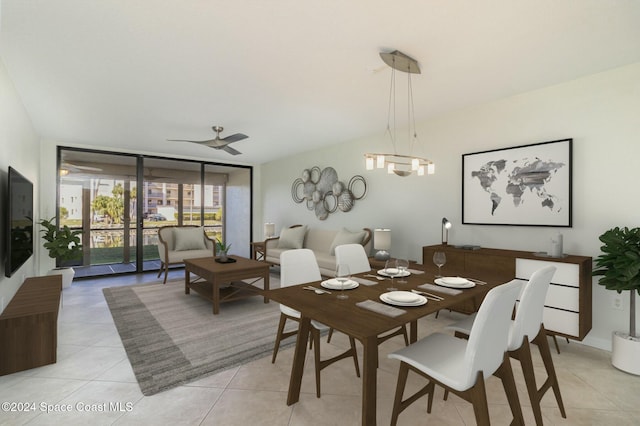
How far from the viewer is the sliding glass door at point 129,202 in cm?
567

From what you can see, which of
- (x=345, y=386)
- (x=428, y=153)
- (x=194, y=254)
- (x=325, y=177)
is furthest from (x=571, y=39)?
(x=194, y=254)

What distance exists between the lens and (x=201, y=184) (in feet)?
23.0

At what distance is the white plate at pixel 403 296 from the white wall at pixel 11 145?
3296mm

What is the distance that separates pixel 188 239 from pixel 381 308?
16.6 feet

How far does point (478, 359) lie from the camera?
1.36 metres

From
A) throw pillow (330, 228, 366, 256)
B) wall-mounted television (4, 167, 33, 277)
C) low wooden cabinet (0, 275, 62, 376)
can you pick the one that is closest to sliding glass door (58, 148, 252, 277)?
wall-mounted television (4, 167, 33, 277)

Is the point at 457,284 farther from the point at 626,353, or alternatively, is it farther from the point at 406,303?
the point at 626,353

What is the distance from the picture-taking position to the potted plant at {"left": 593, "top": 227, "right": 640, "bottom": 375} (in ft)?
7.64

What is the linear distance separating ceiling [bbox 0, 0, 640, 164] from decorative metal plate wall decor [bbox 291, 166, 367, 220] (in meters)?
1.48

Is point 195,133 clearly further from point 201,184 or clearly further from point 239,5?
point 239,5

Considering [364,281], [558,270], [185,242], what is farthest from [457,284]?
[185,242]

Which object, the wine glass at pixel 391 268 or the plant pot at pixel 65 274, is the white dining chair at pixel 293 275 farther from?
the plant pot at pixel 65 274

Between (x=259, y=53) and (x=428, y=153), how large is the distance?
105 inches

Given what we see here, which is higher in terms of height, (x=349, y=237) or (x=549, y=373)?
(x=349, y=237)
